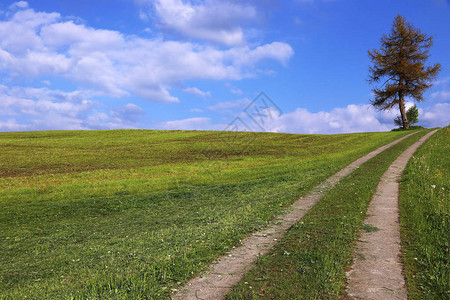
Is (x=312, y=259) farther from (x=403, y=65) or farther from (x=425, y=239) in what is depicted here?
(x=403, y=65)

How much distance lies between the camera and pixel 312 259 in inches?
247

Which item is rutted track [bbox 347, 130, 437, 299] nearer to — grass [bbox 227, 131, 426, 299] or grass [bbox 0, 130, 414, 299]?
grass [bbox 227, 131, 426, 299]

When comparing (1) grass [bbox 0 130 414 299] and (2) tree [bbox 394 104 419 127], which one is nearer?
(1) grass [bbox 0 130 414 299]

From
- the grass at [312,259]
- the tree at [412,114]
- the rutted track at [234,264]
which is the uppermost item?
the tree at [412,114]

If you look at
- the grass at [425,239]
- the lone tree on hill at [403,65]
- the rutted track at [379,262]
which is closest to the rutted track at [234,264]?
the rutted track at [379,262]

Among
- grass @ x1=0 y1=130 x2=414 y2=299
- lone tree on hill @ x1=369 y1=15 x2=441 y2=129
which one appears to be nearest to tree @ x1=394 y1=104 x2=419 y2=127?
lone tree on hill @ x1=369 y1=15 x2=441 y2=129

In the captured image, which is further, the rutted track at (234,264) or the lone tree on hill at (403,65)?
A: the lone tree on hill at (403,65)

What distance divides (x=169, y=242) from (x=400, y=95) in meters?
71.8

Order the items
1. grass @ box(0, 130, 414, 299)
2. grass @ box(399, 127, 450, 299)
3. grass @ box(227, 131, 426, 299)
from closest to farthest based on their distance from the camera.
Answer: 1. grass @ box(227, 131, 426, 299)
2. grass @ box(399, 127, 450, 299)
3. grass @ box(0, 130, 414, 299)

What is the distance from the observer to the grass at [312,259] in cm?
514

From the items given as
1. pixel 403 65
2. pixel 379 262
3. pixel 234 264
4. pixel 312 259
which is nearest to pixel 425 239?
pixel 379 262

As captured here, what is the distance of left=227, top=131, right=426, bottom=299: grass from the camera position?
5.14 meters

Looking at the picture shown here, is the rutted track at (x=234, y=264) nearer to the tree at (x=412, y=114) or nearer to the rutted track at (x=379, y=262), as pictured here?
the rutted track at (x=379, y=262)

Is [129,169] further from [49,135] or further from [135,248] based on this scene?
[49,135]
